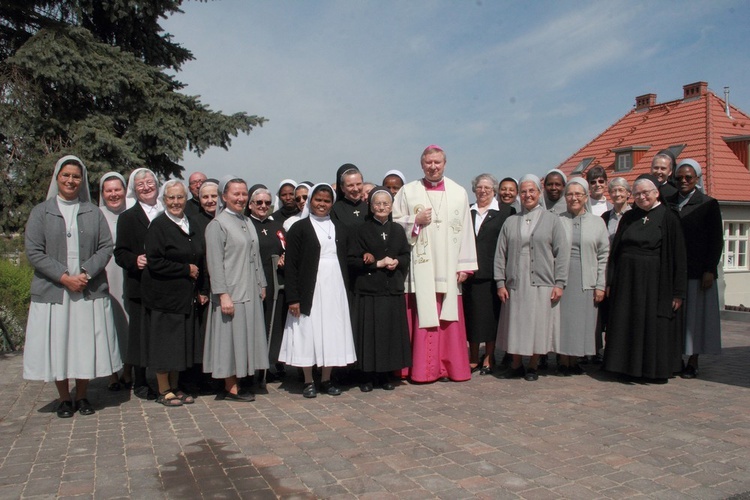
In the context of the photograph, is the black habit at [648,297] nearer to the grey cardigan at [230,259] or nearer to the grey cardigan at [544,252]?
the grey cardigan at [544,252]

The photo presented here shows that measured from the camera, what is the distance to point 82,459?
428cm

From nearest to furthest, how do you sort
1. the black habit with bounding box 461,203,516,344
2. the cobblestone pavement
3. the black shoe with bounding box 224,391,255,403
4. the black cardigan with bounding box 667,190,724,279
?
1. the cobblestone pavement
2. the black shoe with bounding box 224,391,255,403
3. the black cardigan with bounding box 667,190,724,279
4. the black habit with bounding box 461,203,516,344

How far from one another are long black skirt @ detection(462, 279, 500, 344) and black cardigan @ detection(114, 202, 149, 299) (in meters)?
3.42

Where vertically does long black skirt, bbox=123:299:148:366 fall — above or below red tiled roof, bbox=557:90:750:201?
below

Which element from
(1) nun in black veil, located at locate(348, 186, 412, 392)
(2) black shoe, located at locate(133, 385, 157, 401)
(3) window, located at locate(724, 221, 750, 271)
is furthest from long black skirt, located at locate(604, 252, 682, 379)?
(3) window, located at locate(724, 221, 750, 271)

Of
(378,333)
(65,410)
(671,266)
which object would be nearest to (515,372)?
(378,333)

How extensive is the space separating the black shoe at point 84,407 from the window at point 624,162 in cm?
2396

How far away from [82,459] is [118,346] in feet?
4.76

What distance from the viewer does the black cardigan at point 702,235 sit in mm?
6648

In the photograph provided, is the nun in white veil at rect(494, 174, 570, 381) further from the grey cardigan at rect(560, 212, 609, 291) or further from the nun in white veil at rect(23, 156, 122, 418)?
the nun in white veil at rect(23, 156, 122, 418)

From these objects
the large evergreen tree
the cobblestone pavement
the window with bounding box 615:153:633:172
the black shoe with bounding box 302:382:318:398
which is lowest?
the cobblestone pavement

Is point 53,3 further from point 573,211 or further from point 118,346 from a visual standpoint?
point 573,211

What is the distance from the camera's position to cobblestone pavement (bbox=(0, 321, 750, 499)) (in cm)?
379

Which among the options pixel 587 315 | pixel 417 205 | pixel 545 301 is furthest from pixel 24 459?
pixel 587 315
